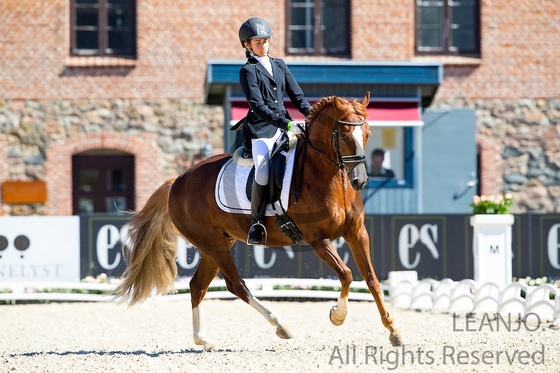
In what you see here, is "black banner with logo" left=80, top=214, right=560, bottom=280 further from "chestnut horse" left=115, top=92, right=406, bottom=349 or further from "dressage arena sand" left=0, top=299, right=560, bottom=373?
"chestnut horse" left=115, top=92, right=406, bottom=349

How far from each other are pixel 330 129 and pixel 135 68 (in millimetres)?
13967

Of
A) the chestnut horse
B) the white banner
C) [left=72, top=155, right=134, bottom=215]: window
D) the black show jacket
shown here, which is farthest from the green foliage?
[left=72, top=155, right=134, bottom=215]: window

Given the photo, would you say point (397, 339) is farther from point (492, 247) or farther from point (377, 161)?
point (377, 161)

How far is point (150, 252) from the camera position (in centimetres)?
905

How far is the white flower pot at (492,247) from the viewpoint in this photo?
42.3 ft

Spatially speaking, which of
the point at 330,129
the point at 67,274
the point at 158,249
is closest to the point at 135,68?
the point at 67,274

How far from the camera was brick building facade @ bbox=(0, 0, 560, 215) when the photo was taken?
2052 cm

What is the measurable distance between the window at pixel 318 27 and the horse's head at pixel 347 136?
13.6 meters

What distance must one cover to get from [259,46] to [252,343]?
Result: 107 inches

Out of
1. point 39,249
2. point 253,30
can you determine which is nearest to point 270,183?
point 253,30

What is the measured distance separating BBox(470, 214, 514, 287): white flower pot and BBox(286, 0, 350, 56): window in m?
8.76

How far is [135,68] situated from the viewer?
20766mm

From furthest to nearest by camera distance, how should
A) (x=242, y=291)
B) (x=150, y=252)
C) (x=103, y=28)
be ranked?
(x=103, y=28)
(x=150, y=252)
(x=242, y=291)

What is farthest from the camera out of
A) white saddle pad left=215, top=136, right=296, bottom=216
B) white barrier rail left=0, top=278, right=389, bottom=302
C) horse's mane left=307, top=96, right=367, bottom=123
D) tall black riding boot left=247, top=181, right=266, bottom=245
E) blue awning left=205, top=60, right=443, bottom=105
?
blue awning left=205, top=60, right=443, bottom=105
